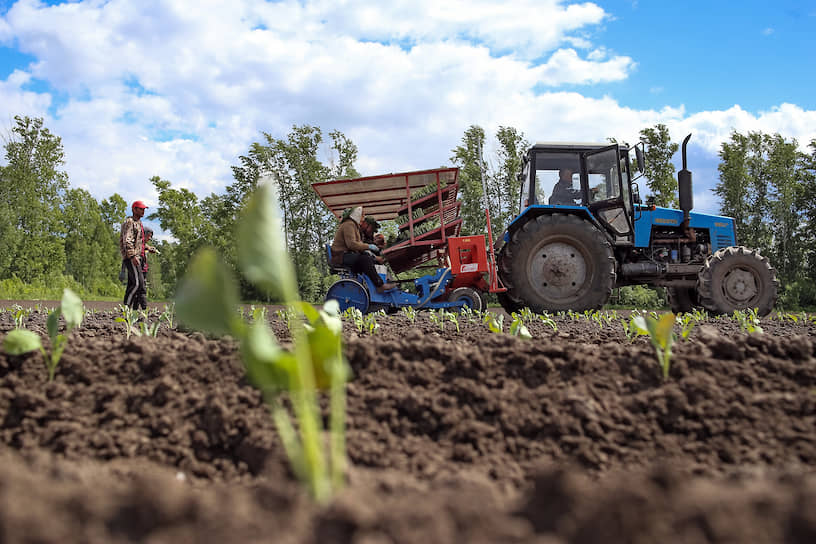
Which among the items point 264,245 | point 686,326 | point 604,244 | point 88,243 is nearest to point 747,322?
point 686,326

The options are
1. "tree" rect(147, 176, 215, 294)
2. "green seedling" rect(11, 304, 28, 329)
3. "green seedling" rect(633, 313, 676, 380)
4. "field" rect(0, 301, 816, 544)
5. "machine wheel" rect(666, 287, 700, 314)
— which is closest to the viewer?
"field" rect(0, 301, 816, 544)

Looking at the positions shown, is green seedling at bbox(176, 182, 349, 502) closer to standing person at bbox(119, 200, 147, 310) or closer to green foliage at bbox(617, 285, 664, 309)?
standing person at bbox(119, 200, 147, 310)

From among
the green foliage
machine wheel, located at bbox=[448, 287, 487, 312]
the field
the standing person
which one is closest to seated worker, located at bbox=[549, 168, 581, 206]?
machine wheel, located at bbox=[448, 287, 487, 312]

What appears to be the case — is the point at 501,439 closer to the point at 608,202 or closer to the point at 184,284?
the point at 184,284

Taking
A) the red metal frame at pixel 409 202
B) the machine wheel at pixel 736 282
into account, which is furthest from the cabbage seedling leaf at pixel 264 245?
the machine wheel at pixel 736 282

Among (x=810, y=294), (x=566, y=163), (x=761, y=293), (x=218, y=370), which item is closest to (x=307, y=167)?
(x=566, y=163)

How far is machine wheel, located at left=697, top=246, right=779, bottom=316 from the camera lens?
277 inches

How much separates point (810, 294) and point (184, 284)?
22.7 meters

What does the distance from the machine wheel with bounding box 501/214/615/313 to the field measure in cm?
485

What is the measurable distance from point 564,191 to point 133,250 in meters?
6.05

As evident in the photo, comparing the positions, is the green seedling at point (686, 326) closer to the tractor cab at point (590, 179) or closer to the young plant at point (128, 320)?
the tractor cab at point (590, 179)

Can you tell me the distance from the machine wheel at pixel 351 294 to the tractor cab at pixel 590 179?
2.58m

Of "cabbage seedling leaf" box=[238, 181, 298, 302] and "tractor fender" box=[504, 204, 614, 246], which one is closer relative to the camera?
"cabbage seedling leaf" box=[238, 181, 298, 302]

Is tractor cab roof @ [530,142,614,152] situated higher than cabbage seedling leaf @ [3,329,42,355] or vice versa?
tractor cab roof @ [530,142,614,152]
